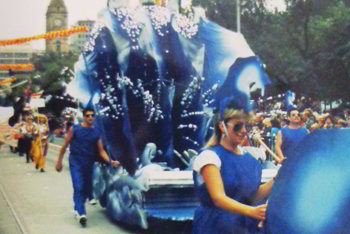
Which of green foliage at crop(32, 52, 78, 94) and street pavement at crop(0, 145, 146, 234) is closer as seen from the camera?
street pavement at crop(0, 145, 146, 234)

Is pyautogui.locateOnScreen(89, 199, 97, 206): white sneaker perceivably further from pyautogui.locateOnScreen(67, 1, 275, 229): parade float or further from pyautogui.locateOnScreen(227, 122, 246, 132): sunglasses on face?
pyautogui.locateOnScreen(227, 122, 246, 132): sunglasses on face

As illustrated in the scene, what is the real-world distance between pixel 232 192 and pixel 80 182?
4945 mm

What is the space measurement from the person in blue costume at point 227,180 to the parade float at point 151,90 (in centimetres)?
361

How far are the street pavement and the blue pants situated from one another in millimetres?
253

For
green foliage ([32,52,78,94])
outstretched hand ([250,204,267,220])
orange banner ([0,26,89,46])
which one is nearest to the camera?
outstretched hand ([250,204,267,220])

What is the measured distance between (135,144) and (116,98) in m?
0.56

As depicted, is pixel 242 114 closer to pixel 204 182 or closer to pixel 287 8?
pixel 204 182

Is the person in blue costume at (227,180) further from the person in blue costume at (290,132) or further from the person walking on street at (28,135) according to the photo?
the person walking on street at (28,135)

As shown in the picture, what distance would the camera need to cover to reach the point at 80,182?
7.84 meters

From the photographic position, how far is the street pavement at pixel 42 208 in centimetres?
744

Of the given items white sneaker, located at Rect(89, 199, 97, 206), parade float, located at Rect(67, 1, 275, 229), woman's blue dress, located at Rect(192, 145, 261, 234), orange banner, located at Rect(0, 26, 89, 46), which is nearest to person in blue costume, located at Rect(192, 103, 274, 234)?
woman's blue dress, located at Rect(192, 145, 261, 234)

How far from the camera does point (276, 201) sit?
2.46 m

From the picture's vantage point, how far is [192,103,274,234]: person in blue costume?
10.1ft

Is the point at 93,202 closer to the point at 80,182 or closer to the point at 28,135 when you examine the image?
the point at 80,182
